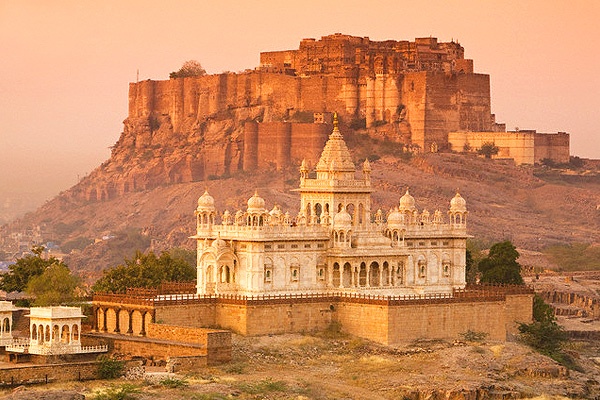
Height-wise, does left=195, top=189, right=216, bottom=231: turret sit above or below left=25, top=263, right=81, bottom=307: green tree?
above

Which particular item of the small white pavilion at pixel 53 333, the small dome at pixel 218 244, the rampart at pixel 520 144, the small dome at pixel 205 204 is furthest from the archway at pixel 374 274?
the rampart at pixel 520 144

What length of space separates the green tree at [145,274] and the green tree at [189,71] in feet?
275

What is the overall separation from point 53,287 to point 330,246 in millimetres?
13110

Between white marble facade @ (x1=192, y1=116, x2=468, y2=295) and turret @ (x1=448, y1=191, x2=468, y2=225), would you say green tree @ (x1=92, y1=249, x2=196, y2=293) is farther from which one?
turret @ (x1=448, y1=191, x2=468, y2=225)

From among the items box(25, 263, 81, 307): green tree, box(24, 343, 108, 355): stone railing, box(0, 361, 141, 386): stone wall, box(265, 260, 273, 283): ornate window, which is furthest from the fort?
box(0, 361, 141, 386): stone wall

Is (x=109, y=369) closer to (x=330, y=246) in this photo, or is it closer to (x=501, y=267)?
(x=330, y=246)

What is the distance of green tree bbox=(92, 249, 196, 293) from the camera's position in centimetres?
11075

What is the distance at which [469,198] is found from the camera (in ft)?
568

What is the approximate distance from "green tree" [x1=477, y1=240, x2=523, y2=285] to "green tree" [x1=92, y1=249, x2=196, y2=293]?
1476 cm

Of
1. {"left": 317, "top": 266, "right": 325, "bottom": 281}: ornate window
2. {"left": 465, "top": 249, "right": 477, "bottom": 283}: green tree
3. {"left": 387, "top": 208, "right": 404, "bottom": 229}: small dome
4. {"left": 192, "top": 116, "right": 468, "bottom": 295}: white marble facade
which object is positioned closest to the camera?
{"left": 192, "top": 116, "right": 468, "bottom": 295}: white marble facade

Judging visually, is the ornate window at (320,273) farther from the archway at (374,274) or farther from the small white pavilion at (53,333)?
the small white pavilion at (53,333)

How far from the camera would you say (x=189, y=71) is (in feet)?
652

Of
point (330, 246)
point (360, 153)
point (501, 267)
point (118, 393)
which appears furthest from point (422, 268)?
point (360, 153)

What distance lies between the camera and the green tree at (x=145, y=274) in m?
111
